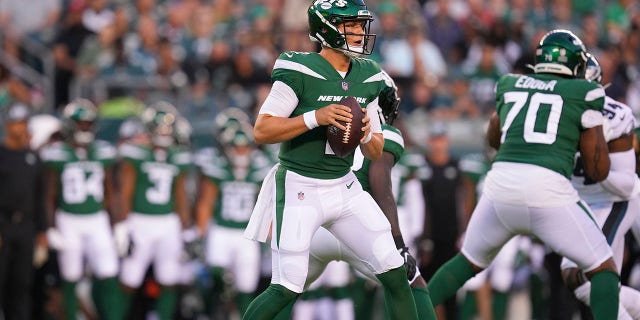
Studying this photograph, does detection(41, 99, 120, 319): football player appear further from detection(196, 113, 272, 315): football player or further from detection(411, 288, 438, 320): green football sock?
detection(411, 288, 438, 320): green football sock

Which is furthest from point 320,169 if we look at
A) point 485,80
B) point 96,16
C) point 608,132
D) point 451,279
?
point 96,16

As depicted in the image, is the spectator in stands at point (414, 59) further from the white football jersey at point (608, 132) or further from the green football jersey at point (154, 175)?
the white football jersey at point (608, 132)

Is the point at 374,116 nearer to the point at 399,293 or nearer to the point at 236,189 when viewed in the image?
the point at 399,293

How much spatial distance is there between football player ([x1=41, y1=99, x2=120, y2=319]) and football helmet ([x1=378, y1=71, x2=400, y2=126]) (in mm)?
3884

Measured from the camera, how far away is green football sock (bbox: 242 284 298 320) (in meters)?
6.26

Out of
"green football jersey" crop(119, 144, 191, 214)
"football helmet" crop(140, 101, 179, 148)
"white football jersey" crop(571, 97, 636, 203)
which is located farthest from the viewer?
"football helmet" crop(140, 101, 179, 148)

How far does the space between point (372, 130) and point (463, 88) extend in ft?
23.8

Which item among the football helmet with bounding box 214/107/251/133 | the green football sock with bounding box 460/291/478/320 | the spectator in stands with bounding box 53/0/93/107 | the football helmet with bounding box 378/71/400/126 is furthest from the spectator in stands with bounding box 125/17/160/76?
the football helmet with bounding box 378/71/400/126

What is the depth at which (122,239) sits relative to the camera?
33.7 ft

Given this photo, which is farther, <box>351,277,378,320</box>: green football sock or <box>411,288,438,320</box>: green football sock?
<box>351,277,378,320</box>: green football sock

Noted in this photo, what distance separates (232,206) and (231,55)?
131 inches

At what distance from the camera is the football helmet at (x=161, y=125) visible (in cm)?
1065

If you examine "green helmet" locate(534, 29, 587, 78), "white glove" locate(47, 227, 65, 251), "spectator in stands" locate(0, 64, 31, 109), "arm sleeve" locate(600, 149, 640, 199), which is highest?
"green helmet" locate(534, 29, 587, 78)

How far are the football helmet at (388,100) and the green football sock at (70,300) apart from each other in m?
4.05
